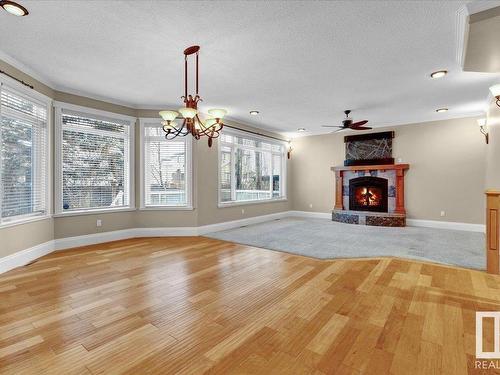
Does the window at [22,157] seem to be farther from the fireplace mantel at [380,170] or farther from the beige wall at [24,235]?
the fireplace mantel at [380,170]

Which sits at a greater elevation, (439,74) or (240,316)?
(439,74)

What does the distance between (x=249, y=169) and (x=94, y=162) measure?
3.90m

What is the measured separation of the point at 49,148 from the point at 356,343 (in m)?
5.04

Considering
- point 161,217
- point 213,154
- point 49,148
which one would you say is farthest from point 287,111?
point 49,148

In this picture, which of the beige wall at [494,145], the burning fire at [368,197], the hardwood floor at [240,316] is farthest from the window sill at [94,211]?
the beige wall at [494,145]

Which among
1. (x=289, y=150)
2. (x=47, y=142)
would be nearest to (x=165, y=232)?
(x=47, y=142)

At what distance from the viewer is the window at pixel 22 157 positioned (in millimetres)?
3400

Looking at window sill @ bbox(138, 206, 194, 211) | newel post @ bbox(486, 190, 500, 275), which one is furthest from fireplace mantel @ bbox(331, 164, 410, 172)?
window sill @ bbox(138, 206, 194, 211)

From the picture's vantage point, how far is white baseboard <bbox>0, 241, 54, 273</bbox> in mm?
3355

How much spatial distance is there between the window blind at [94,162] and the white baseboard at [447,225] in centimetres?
711

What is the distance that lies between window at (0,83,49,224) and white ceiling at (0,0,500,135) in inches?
21.7

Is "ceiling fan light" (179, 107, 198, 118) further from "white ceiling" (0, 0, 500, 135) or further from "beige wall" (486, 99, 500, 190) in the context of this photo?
"beige wall" (486, 99, 500, 190)

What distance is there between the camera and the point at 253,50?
10.1 feet

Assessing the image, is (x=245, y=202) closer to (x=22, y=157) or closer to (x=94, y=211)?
(x=94, y=211)
